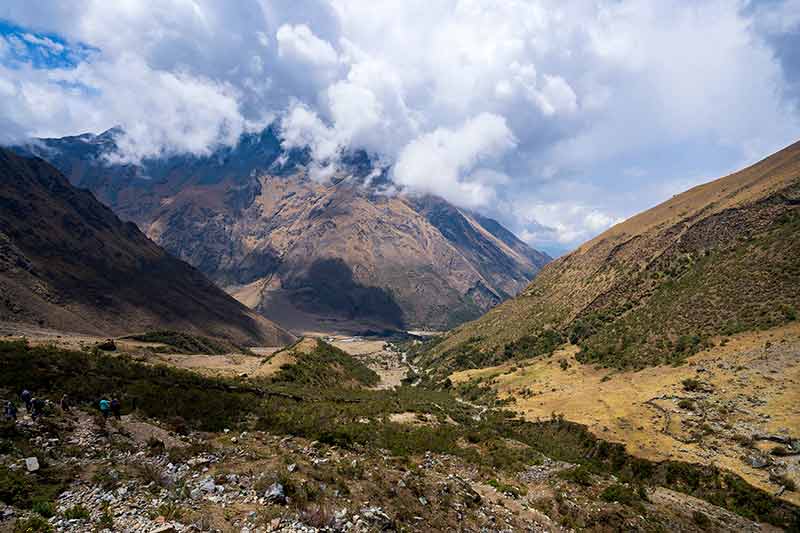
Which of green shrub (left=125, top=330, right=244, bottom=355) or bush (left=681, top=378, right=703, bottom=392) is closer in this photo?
bush (left=681, top=378, right=703, bottom=392)

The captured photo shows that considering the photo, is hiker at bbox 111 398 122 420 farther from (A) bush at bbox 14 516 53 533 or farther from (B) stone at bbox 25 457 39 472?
(A) bush at bbox 14 516 53 533

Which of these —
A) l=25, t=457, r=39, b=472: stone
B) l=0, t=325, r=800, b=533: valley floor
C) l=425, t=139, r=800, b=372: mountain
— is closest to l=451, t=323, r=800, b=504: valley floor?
l=0, t=325, r=800, b=533: valley floor

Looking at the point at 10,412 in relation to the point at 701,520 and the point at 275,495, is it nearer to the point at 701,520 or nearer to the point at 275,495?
the point at 275,495

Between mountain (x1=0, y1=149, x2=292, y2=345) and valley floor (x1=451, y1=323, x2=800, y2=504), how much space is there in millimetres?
125585

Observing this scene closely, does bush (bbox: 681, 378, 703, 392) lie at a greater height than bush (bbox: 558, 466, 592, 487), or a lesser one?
greater

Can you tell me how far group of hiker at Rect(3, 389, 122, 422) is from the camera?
17734mm

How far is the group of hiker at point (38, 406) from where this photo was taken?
17734 millimetres

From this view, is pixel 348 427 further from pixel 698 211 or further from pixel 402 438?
pixel 698 211

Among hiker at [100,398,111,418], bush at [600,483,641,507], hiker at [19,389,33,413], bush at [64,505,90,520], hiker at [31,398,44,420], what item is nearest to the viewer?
bush at [64,505,90,520]

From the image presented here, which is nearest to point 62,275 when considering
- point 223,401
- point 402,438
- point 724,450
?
point 223,401

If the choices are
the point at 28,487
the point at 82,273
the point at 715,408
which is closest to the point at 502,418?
the point at 715,408

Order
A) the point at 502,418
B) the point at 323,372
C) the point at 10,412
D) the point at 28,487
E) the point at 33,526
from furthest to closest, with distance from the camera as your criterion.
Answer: the point at 323,372, the point at 502,418, the point at 10,412, the point at 28,487, the point at 33,526

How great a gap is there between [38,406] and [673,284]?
91.6m

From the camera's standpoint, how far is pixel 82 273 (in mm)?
138500
